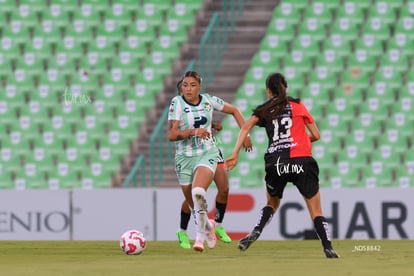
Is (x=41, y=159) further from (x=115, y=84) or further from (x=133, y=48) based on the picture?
(x=133, y=48)

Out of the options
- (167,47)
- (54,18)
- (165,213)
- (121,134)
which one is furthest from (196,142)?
(54,18)

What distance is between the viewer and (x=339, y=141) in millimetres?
20172

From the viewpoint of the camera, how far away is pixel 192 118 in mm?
12414

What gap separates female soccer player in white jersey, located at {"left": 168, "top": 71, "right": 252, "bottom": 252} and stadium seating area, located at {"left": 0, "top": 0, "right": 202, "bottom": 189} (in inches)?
300

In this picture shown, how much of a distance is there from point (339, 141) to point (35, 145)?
510cm

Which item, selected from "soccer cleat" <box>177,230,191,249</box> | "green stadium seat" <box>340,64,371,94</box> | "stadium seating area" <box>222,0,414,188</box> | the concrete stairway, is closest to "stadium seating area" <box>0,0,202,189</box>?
the concrete stairway

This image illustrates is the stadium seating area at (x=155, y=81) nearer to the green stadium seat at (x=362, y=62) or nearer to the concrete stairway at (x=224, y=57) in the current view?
the green stadium seat at (x=362, y=62)

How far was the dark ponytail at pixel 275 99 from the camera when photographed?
1130 centimetres

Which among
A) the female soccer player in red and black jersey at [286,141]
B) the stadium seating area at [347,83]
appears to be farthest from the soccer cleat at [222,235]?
the stadium seating area at [347,83]

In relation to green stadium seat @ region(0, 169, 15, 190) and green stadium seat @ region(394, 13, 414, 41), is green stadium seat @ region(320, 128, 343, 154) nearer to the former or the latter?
green stadium seat @ region(394, 13, 414, 41)

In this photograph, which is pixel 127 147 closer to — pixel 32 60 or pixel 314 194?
pixel 32 60

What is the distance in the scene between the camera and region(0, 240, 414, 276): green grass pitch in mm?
9664

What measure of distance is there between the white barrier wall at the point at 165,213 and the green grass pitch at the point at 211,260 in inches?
107

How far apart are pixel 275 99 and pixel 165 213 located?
682 centimetres
